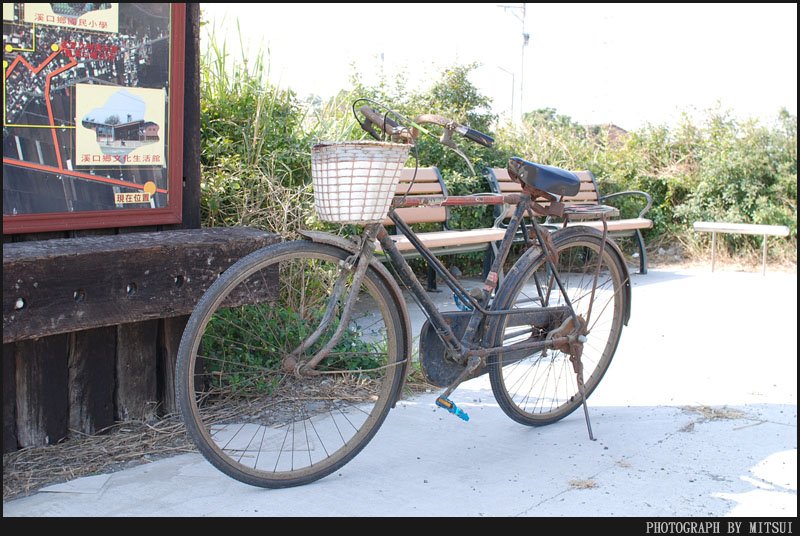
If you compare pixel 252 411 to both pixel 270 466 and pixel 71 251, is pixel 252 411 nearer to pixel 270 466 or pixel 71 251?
pixel 270 466

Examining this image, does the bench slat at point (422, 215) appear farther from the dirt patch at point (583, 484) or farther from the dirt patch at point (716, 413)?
the dirt patch at point (583, 484)

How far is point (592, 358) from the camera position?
5.11 m

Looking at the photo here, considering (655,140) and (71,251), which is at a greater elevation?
(655,140)

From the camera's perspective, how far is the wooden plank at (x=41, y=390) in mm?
3387

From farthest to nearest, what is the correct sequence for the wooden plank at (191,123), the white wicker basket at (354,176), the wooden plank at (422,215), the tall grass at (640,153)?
the wooden plank at (422,215) < the tall grass at (640,153) < the wooden plank at (191,123) < the white wicker basket at (354,176)

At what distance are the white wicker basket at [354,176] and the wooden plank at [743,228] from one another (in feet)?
23.9

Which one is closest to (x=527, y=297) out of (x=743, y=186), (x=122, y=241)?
(x=122, y=241)

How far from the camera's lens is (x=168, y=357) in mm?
3887

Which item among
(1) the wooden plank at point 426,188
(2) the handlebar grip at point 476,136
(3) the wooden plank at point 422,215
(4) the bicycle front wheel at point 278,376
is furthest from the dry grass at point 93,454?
(1) the wooden plank at point 426,188

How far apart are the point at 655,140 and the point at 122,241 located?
876 cm

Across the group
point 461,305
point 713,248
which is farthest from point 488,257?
point 461,305

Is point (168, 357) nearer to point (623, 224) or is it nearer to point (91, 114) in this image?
point (91, 114)

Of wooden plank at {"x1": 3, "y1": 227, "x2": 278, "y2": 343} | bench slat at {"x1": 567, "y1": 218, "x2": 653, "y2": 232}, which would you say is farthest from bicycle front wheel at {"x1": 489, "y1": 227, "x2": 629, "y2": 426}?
bench slat at {"x1": 567, "y1": 218, "x2": 653, "y2": 232}
